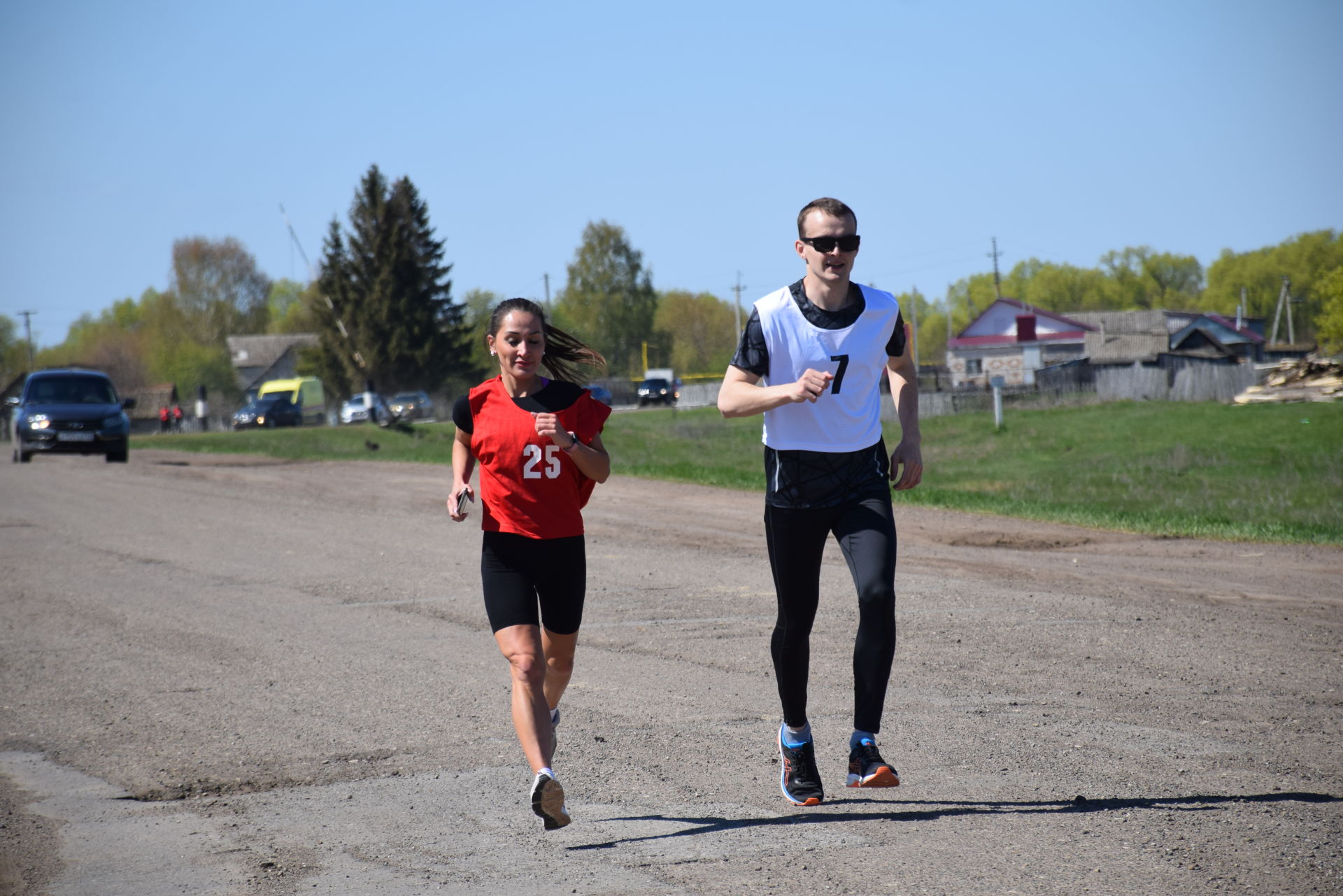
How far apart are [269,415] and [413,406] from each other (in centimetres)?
677

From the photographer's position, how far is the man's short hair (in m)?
4.85

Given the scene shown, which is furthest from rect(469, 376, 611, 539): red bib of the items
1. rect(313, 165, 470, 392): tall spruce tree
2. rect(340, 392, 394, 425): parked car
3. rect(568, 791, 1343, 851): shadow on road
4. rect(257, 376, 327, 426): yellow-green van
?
rect(313, 165, 470, 392): tall spruce tree

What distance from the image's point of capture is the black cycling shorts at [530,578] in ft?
15.8

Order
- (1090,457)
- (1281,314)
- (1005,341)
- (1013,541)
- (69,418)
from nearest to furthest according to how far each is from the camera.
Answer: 1. (1013,541)
2. (69,418)
3. (1090,457)
4. (1005,341)
5. (1281,314)

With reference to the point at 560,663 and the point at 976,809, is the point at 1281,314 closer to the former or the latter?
the point at 976,809

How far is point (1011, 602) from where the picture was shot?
31.1ft

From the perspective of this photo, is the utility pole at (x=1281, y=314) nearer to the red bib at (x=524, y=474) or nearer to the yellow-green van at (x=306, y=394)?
the yellow-green van at (x=306, y=394)

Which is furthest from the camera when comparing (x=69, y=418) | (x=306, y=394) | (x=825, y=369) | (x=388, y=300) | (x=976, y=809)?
(x=388, y=300)

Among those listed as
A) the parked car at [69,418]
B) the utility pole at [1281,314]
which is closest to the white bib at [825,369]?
the parked car at [69,418]

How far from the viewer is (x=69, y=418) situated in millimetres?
27781

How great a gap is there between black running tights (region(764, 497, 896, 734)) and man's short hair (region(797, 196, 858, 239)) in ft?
3.51

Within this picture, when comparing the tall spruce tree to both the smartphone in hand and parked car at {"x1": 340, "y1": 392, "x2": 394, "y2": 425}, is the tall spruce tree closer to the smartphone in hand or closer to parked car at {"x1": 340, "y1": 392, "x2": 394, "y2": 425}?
parked car at {"x1": 340, "y1": 392, "x2": 394, "y2": 425}

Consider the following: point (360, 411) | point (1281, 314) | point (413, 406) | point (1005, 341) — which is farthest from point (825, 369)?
point (1281, 314)

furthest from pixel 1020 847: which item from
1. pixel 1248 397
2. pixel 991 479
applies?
pixel 1248 397
